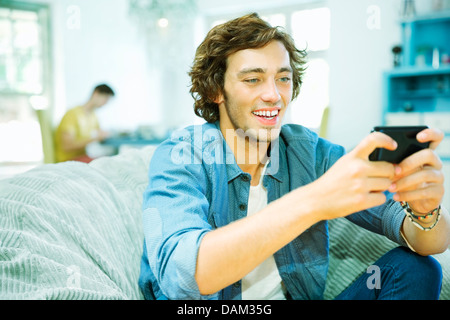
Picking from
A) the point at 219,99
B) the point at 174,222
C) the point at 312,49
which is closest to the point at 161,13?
the point at 312,49

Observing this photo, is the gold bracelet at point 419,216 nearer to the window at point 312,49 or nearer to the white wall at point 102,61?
the white wall at point 102,61

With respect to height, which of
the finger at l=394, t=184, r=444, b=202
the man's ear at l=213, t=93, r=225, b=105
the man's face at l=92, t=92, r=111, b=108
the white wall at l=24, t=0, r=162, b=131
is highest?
the white wall at l=24, t=0, r=162, b=131

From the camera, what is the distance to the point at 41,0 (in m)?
4.78


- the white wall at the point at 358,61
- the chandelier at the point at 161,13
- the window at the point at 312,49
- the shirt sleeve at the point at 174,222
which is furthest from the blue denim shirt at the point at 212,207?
the window at the point at 312,49

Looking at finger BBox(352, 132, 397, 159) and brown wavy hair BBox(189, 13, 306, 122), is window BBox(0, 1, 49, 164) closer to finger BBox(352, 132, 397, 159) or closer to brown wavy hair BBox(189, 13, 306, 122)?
brown wavy hair BBox(189, 13, 306, 122)

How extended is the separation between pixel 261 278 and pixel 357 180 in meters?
0.55

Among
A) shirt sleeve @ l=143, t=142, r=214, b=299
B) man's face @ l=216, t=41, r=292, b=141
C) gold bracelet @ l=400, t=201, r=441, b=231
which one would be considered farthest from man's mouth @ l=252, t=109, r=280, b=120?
gold bracelet @ l=400, t=201, r=441, b=231

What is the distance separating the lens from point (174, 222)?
0.76 m

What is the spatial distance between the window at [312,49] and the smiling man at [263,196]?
427 cm

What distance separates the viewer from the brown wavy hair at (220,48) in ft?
3.59

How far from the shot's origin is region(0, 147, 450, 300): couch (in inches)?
29.9

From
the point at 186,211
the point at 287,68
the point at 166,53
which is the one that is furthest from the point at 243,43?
the point at 166,53
